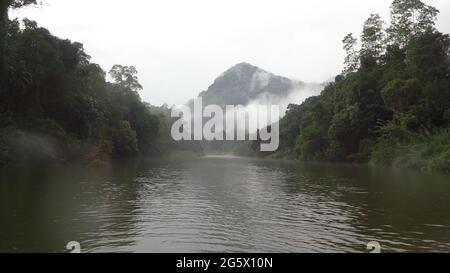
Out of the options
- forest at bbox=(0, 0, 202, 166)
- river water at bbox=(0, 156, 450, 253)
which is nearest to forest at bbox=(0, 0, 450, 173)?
forest at bbox=(0, 0, 202, 166)

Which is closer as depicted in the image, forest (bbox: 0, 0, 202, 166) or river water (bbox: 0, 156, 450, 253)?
river water (bbox: 0, 156, 450, 253)

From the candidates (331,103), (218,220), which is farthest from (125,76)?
(218,220)

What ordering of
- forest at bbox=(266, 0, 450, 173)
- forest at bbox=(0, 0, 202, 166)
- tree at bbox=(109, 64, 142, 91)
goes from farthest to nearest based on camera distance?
1. tree at bbox=(109, 64, 142, 91)
2. forest at bbox=(266, 0, 450, 173)
3. forest at bbox=(0, 0, 202, 166)

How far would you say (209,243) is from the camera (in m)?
11.4

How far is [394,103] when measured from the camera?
184 ft

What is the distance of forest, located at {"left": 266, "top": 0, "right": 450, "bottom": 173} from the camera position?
1996 inches

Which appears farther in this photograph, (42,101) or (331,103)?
(331,103)

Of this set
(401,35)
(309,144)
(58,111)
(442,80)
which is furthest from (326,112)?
(58,111)

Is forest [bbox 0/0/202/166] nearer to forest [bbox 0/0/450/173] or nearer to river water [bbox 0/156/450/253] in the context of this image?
forest [bbox 0/0/450/173]

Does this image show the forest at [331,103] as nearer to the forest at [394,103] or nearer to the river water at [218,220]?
the forest at [394,103]

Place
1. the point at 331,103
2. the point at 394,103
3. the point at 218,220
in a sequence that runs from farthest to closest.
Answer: the point at 331,103, the point at 394,103, the point at 218,220

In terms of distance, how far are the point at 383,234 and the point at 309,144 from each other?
76621 millimetres

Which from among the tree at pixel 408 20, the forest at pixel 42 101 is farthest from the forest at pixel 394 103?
the forest at pixel 42 101

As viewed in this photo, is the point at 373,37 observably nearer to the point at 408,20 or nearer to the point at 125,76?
the point at 408,20
